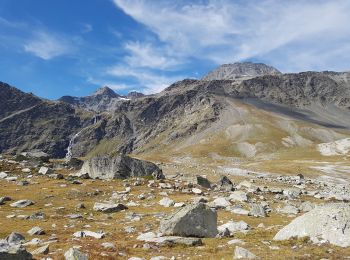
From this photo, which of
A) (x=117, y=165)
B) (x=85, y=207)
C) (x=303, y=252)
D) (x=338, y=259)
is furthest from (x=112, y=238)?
(x=117, y=165)

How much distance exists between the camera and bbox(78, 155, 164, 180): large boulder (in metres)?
84.5

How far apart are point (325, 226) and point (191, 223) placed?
380 inches

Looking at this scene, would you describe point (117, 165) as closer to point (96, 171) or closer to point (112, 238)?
point (96, 171)

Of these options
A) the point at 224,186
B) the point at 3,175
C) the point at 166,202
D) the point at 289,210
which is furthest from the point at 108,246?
the point at 3,175

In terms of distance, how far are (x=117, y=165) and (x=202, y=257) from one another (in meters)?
61.4

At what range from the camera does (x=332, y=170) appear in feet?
554

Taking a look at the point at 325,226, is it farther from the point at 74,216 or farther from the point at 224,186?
the point at 224,186

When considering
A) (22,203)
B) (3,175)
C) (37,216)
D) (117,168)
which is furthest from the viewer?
(117,168)

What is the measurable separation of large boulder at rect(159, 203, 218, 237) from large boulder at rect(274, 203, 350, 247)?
5.34 metres

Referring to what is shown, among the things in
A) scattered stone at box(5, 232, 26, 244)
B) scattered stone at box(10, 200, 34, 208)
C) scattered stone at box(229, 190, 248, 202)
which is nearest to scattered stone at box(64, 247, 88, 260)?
scattered stone at box(5, 232, 26, 244)

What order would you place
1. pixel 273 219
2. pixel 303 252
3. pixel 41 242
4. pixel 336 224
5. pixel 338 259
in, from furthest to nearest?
pixel 273 219 < pixel 41 242 < pixel 336 224 < pixel 303 252 < pixel 338 259

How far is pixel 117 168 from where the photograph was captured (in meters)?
84.2

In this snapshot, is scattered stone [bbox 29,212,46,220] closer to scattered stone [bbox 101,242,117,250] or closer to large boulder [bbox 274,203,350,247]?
scattered stone [bbox 101,242,117,250]

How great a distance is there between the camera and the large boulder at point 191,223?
32.1 m
